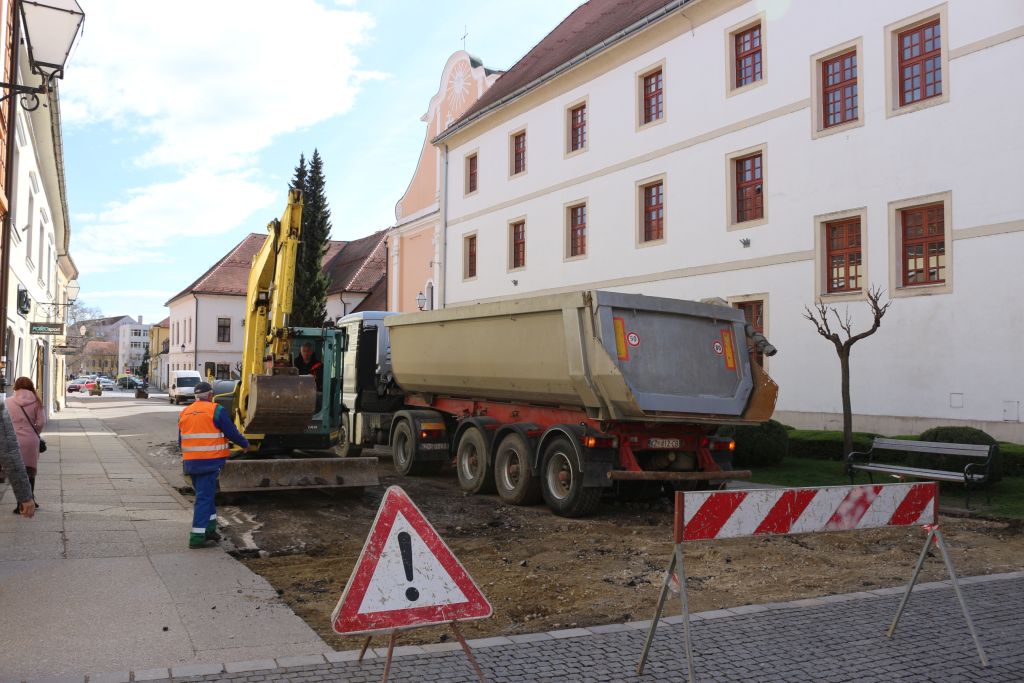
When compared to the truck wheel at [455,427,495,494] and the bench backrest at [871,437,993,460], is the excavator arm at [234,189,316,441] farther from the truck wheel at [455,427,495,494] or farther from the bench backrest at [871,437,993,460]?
the bench backrest at [871,437,993,460]

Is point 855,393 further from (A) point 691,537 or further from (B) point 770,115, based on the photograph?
(A) point 691,537

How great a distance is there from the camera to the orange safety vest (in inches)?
334

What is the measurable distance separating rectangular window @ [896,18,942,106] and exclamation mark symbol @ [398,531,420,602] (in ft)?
54.7

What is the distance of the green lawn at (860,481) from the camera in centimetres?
1112

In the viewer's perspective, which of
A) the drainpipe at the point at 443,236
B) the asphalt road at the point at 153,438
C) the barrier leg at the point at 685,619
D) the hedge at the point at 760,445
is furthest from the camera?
the drainpipe at the point at 443,236

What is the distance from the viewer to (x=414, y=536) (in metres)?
4.50

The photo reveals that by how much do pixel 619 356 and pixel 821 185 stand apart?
11.3m

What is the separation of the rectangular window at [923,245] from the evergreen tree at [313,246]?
118 feet

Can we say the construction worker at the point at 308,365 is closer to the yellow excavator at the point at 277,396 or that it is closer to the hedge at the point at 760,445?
the yellow excavator at the point at 277,396

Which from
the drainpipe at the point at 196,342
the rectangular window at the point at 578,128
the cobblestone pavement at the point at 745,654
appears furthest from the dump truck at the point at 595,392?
the drainpipe at the point at 196,342

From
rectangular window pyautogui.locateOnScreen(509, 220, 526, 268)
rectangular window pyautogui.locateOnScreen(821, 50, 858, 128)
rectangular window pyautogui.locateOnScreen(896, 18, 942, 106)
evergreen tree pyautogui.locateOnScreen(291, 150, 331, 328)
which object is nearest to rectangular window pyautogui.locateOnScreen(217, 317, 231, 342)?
evergreen tree pyautogui.locateOnScreen(291, 150, 331, 328)

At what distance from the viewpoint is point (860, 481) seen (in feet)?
45.3

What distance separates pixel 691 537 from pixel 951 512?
7.71 meters

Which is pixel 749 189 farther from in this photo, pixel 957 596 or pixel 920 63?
pixel 957 596
